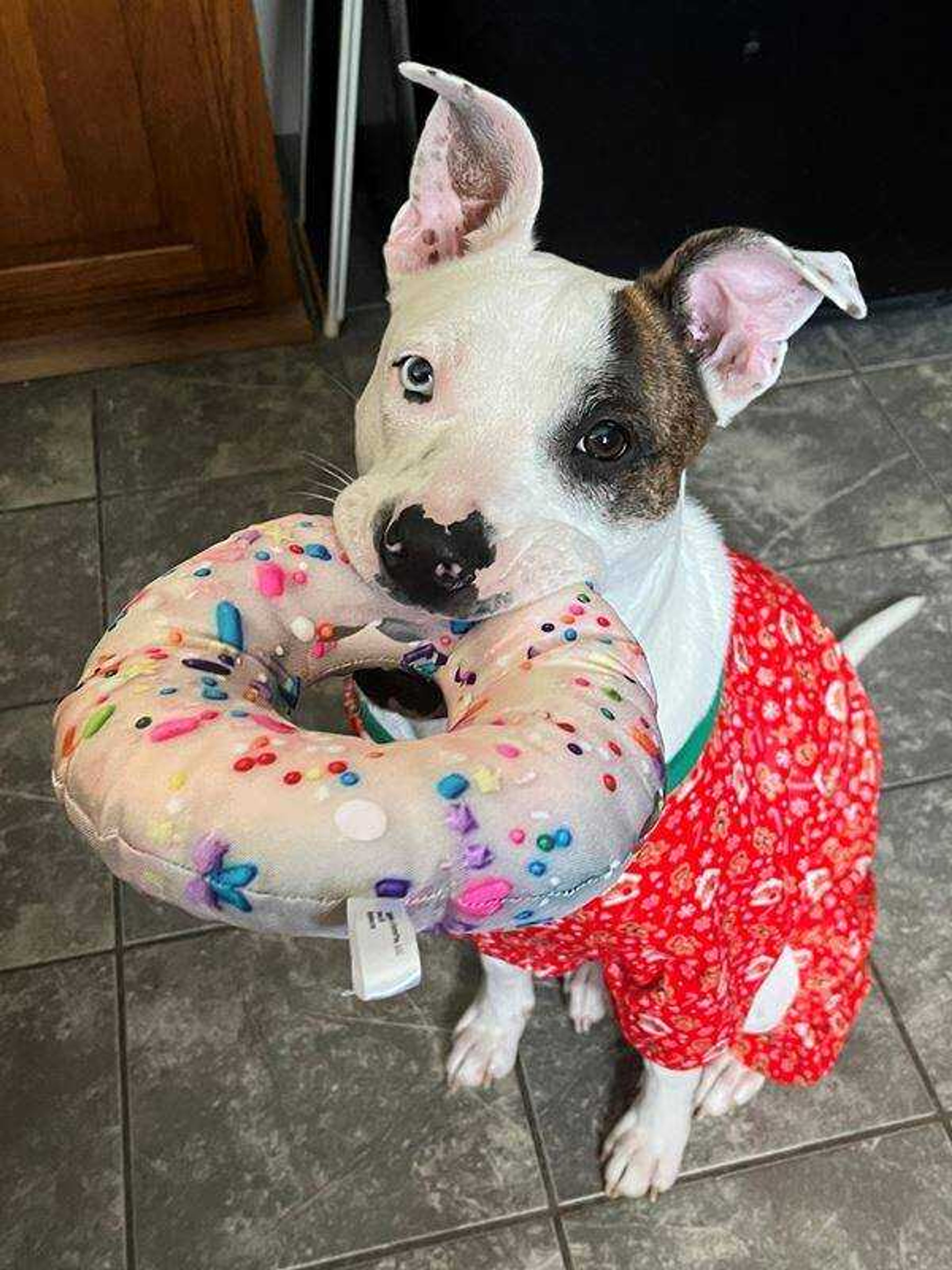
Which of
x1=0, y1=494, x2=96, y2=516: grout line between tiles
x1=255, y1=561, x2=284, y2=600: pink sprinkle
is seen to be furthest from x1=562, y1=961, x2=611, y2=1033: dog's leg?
x1=0, y1=494, x2=96, y2=516: grout line between tiles

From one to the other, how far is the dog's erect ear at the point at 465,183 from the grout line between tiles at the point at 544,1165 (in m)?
1.24

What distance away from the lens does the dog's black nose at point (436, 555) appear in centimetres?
113

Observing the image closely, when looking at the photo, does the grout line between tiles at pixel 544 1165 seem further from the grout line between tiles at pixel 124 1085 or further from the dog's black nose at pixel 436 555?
the dog's black nose at pixel 436 555

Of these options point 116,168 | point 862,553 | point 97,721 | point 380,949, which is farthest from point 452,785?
point 116,168

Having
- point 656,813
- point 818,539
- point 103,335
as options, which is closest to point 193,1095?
point 656,813

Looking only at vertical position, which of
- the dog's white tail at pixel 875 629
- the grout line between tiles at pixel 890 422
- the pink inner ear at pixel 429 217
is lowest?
the grout line between tiles at pixel 890 422

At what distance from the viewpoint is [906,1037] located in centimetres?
197

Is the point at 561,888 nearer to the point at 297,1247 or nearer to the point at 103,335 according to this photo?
the point at 297,1247

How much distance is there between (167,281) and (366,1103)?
202 centimetres

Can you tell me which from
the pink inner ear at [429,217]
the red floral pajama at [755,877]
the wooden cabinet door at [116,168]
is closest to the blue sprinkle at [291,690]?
the red floral pajama at [755,877]

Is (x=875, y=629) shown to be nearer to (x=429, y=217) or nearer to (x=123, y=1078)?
(x=429, y=217)

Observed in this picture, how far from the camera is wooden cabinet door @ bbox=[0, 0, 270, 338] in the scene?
8.26 ft

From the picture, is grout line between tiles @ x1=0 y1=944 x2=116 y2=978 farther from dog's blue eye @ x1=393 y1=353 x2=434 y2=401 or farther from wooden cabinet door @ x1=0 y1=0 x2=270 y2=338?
wooden cabinet door @ x1=0 y1=0 x2=270 y2=338

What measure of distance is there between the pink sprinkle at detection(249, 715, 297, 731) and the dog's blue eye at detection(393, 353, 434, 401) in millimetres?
431
